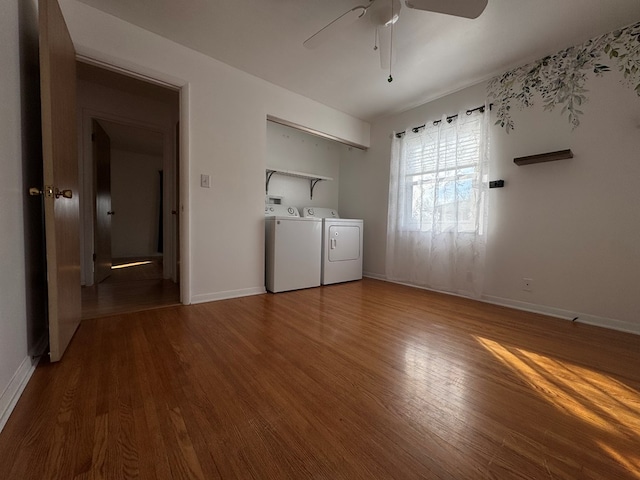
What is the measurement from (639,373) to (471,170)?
1.95m

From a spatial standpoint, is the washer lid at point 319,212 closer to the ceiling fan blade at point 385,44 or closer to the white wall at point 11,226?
the ceiling fan blade at point 385,44

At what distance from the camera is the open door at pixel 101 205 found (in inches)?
117

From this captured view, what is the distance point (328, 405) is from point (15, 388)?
122 cm

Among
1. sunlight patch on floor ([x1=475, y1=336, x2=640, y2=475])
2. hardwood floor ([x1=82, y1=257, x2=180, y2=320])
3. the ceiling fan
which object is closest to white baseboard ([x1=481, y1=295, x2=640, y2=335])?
sunlight patch on floor ([x1=475, y1=336, x2=640, y2=475])

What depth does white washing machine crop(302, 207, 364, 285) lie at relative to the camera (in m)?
3.17

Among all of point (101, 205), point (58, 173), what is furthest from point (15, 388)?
point (101, 205)

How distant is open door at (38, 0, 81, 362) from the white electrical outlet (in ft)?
2.77

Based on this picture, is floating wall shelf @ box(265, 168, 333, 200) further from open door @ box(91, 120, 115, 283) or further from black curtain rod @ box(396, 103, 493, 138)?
open door @ box(91, 120, 115, 283)

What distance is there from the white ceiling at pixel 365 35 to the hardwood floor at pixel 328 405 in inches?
86.9

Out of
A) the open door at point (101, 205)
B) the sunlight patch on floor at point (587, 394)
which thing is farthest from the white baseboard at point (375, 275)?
the open door at point (101, 205)

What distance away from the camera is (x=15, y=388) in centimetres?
99

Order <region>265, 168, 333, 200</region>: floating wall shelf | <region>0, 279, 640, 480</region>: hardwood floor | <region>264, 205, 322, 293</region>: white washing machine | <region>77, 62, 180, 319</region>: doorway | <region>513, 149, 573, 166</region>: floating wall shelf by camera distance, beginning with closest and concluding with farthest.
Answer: <region>0, 279, 640, 480</region>: hardwood floor → <region>513, 149, 573, 166</region>: floating wall shelf → <region>77, 62, 180, 319</region>: doorway → <region>264, 205, 322, 293</region>: white washing machine → <region>265, 168, 333, 200</region>: floating wall shelf

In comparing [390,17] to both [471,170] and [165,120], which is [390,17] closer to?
[471,170]

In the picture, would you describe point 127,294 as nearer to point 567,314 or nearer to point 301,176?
point 301,176
